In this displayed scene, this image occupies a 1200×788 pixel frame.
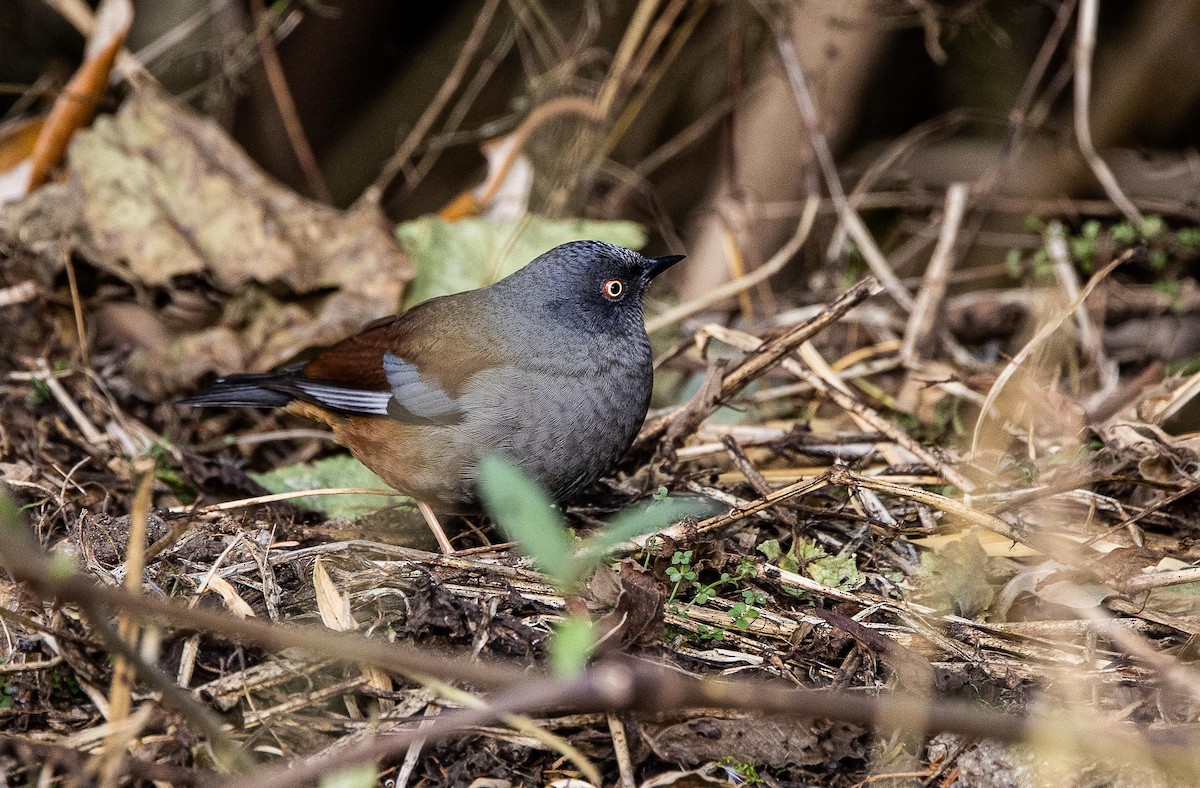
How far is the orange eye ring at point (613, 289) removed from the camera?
13.5ft

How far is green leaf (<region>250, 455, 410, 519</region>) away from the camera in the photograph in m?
4.01

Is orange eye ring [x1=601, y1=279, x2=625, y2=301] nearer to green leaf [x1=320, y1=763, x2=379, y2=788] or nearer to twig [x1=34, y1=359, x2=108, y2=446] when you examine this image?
twig [x1=34, y1=359, x2=108, y2=446]

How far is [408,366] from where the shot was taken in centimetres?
396

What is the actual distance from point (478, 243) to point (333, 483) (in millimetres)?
1635

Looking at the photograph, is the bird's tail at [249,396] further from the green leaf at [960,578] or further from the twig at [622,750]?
the green leaf at [960,578]

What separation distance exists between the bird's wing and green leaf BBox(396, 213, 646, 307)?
0.96m

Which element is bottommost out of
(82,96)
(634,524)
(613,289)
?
(613,289)

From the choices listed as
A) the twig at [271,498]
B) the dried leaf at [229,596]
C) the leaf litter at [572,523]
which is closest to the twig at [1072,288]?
the leaf litter at [572,523]

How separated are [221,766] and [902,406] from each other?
327cm

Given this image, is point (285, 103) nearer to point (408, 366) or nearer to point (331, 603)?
point (408, 366)

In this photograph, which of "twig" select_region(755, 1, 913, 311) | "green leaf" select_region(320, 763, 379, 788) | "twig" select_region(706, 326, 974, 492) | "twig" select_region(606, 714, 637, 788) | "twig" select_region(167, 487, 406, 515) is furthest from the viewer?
"twig" select_region(755, 1, 913, 311)

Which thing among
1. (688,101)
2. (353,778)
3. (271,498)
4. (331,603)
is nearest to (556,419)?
(271,498)

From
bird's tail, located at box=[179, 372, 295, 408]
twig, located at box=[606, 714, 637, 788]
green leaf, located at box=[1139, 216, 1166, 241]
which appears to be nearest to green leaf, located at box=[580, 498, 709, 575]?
twig, located at box=[606, 714, 637, 788]

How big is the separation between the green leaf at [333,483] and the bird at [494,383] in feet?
0.60
